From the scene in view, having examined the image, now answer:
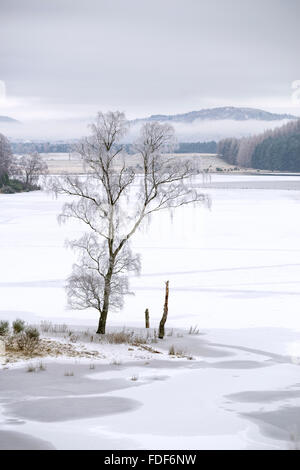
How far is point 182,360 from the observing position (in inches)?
457

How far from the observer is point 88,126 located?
14.1 metres

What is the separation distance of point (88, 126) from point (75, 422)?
8.82m

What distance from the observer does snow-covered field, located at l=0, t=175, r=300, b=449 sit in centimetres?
695

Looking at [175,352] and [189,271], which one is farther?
[189,271]

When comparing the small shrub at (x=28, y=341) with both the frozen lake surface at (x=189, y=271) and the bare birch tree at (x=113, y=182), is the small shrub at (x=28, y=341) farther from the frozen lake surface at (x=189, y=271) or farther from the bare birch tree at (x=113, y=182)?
the frozen lake surface at (x=189, y=271)

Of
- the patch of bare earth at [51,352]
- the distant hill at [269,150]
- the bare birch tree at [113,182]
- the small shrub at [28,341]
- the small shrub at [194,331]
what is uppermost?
the distant hill at [269,150]

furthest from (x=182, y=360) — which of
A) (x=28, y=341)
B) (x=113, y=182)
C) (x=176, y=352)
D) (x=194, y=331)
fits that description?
(x=113, y=182)

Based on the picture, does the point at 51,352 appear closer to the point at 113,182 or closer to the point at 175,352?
the point at 175,352

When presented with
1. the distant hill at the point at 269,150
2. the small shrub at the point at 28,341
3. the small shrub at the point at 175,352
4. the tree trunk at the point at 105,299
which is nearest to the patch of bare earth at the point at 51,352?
the small shrub at the point at 28,341

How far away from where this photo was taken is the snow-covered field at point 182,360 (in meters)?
6.95

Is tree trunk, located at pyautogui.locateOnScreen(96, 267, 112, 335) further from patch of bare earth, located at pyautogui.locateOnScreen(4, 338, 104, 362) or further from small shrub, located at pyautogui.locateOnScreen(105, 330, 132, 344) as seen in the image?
patch of bare earth, located at pyautogui.locateOnScreen(4, 338, 104, 362)
